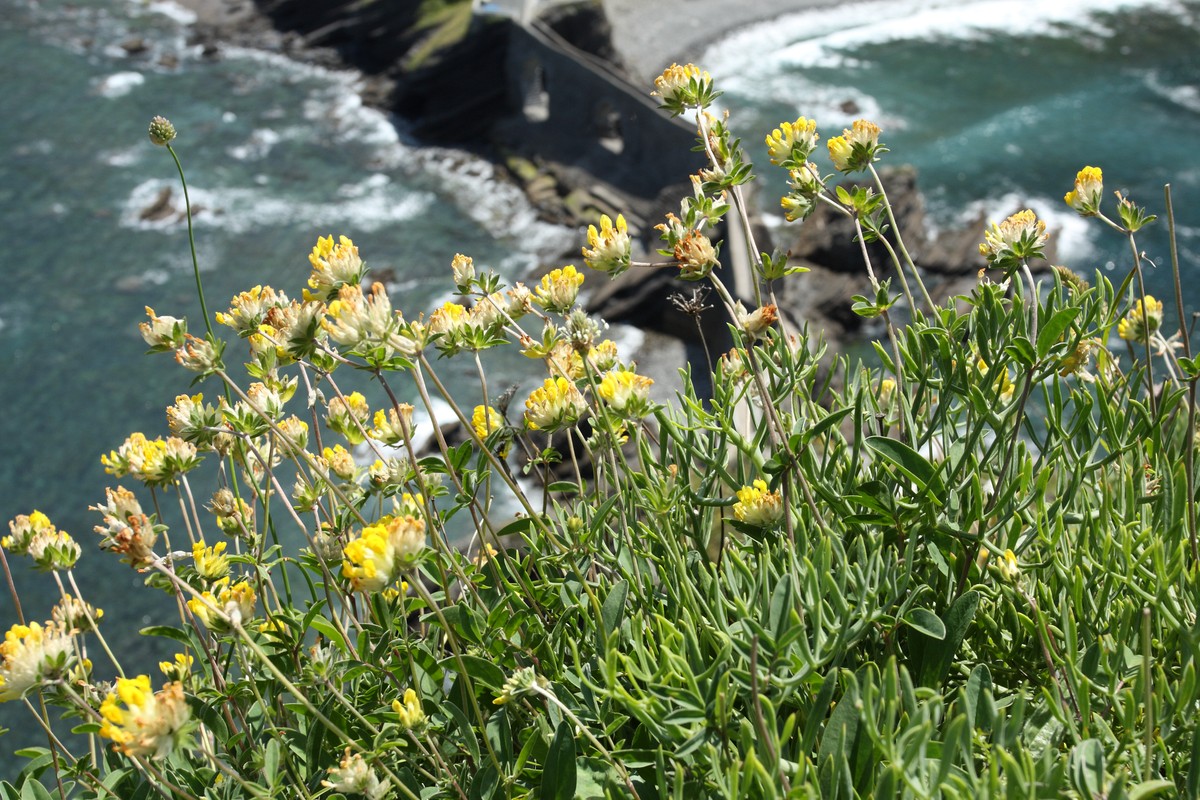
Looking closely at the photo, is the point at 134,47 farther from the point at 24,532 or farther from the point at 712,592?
the point at 712,592

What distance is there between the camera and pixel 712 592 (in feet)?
5.74

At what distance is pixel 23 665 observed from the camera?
5.09ft

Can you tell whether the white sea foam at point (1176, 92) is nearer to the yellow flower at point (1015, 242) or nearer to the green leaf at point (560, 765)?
the yellow flower at point (1015, 242)

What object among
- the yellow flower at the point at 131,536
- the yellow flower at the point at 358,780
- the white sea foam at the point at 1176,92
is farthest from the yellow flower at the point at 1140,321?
the white sea foam at the point at 1176,92

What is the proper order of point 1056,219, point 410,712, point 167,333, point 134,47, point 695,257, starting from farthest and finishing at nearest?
point 134,47
point 1056,219
point 167,333
point 695,257
point 410,712

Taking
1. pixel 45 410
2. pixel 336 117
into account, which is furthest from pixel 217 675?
pixel 336 117

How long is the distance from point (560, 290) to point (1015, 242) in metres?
0.81

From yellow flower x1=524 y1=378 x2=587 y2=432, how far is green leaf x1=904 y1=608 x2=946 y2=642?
0.64 m

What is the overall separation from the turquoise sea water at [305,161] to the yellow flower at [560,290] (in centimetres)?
879

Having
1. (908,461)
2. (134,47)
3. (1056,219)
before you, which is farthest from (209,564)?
(134,47)

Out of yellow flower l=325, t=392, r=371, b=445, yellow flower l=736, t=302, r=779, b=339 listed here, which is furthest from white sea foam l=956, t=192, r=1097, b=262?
yellow flower l=736, t=302, r=779, b=339

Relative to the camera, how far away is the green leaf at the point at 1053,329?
1.59 meters

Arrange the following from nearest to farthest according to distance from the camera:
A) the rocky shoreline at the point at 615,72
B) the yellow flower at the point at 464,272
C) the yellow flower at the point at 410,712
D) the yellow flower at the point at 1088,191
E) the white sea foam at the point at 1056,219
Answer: the yellow flower at the point at 410,712, the yellow flower at the point at 464,272, the yellow flower at the point at 1088,191, the rocky shoreline at the point at 615,72, the white sea foam at the point at 1056,219

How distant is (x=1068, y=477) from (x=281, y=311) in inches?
59.6
